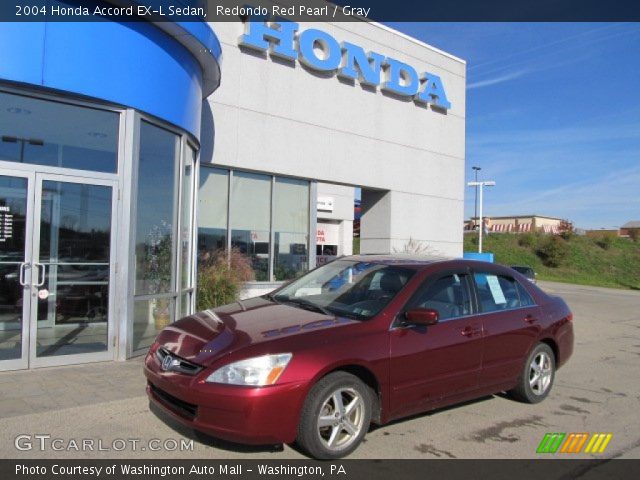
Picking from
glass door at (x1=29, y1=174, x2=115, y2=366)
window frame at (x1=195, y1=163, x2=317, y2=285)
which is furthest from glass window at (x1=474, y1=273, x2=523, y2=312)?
window frame at (x1=195, y1=163, x2=317, y2=285)

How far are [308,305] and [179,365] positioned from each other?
1370mm

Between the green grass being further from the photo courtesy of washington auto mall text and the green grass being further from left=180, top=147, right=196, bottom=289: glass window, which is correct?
left=180, top=147, right=196, bottom=289: glass window

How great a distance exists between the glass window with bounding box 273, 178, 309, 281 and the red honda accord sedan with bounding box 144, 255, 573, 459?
20.9 feet

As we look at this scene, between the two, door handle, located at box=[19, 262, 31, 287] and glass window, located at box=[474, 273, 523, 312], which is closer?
glass window, located at box=[474, 273, 523, 312]

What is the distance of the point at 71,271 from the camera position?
6.96 meters

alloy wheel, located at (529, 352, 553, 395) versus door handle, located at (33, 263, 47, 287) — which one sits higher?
door handle, located at (33, 263, 47, 287)

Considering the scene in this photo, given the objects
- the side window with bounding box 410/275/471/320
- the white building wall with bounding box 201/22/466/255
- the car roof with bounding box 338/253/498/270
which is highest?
the white building wall with bounding box 201/22/466/255

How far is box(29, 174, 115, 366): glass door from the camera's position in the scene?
6.64 metres

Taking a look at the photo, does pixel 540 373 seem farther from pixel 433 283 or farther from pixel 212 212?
pixel 212 212

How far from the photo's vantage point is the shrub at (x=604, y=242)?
4906 centimetres

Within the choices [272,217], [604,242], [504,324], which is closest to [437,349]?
[504,324]

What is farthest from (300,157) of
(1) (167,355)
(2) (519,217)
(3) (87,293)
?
(2) (519,217)
